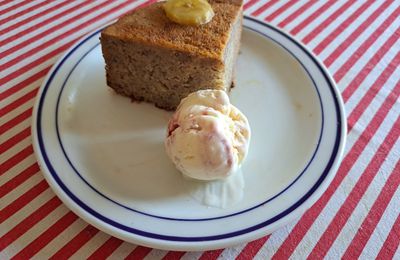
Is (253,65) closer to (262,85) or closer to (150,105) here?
(262,85)

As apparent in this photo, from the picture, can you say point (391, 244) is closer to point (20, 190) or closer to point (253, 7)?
point (20, 190)

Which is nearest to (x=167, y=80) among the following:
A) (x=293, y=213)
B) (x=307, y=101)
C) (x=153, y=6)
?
(x=153, y=6)

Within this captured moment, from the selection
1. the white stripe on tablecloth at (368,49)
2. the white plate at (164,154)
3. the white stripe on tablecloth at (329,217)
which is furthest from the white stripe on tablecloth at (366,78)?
the white stripe on tablecloth at (329,217)

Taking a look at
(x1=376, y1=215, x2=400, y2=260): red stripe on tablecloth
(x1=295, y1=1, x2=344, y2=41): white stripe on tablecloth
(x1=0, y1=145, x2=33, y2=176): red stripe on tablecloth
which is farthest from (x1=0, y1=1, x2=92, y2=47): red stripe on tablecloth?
(x1=376, y1=215, x2=400, y2=260): red stripe on tablecloth

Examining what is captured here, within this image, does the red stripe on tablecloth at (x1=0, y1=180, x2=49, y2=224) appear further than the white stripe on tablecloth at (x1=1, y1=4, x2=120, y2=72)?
No

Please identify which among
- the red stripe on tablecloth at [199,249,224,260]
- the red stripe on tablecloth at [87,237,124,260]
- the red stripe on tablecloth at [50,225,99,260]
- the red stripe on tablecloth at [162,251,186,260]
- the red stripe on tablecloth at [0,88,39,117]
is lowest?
the red stripe on tablecloth at [199,249,224,260]

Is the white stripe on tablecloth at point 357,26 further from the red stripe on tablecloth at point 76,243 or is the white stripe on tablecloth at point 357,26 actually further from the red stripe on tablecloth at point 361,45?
the red stripe on tablecloth at point 76,243

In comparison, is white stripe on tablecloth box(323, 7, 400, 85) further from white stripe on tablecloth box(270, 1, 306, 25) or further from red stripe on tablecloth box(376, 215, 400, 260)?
red stripe on tablecloth box(376, 215, 400, 260)
